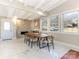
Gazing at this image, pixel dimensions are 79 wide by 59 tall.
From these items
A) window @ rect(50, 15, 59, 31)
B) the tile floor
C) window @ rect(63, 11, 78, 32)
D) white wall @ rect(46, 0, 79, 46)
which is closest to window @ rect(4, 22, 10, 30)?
the tile floor

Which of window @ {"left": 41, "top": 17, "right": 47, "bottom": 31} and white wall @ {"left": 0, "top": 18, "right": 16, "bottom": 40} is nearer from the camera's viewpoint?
window @ {"left": 41, "top": 17, "right": 47, "bottom": 31}

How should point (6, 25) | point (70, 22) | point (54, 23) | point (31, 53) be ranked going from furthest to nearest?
point (6, 25) < point (54, 23) < point (70, 22) < point (31, 53)

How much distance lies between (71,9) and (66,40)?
6.40 feet

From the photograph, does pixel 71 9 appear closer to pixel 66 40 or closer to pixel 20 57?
pixel 66 40

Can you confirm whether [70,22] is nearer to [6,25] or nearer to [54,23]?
[54,23]

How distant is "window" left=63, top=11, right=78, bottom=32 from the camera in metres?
5.48

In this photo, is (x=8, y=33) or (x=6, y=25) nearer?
(x=6, y=25)

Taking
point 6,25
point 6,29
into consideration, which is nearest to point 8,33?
point 6,29

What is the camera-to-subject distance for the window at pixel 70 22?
5484 mm

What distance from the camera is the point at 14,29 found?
8945 millimetres

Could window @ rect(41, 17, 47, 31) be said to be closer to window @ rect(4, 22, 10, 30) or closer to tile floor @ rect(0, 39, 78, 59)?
window @ rect(4, 22, 10, 30)

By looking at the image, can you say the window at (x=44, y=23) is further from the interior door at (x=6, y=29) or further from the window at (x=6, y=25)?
the window at (x=6, y=25)

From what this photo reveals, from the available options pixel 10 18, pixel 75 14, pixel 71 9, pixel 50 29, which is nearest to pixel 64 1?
pixel 71 9

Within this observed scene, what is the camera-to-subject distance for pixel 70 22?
19.2 ft
